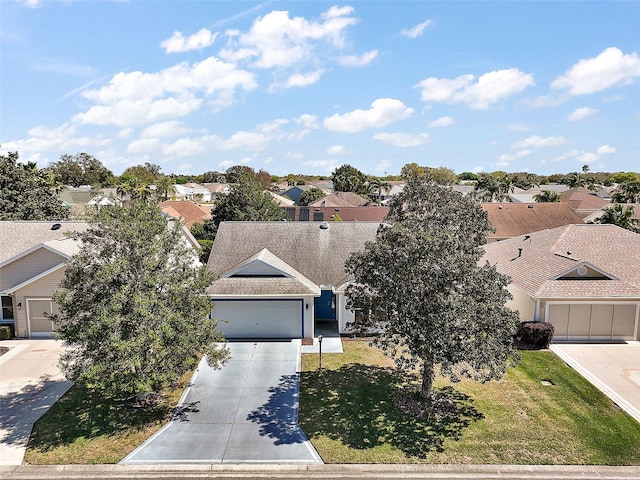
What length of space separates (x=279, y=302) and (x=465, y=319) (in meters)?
10.7

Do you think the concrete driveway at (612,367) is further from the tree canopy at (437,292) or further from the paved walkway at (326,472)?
the tree canopy at (437,292)

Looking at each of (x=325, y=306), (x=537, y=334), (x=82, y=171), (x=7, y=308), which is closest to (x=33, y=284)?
(x=7, y=308)

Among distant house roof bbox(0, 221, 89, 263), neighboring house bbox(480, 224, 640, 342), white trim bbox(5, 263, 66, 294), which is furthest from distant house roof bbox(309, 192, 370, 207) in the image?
white trim bbox(5, 263, 66, 294)

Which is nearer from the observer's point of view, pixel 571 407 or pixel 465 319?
pixel 465 319

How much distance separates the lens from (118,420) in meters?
13.9

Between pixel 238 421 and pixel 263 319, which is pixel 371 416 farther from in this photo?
pixel 263 319

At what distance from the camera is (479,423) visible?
13.6 m

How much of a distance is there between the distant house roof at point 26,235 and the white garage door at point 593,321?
25404 mm

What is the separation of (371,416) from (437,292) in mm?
4809

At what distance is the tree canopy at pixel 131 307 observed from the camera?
493 inches

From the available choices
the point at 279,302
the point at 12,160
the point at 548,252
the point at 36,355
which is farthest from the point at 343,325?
the point at 12,160

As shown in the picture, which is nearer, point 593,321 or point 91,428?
point 91,428

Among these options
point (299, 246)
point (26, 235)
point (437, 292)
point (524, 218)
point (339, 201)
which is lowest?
point (299, 246)

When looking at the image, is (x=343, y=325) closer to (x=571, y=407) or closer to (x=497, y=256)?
(x=571, y=407)
